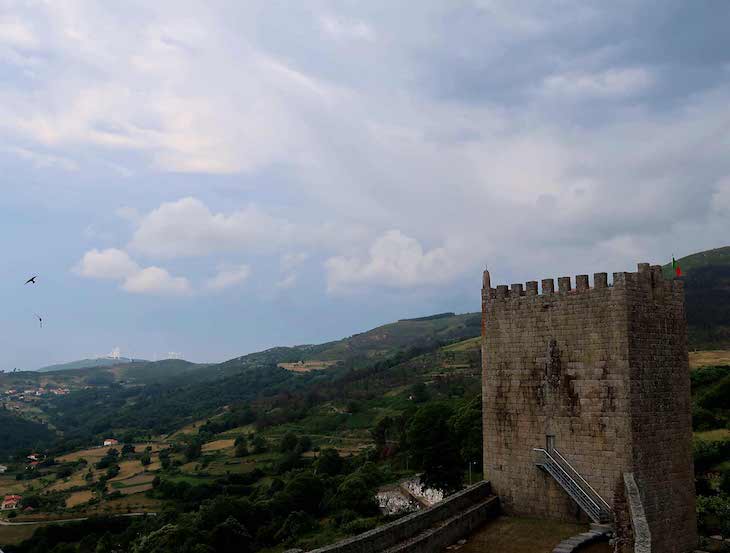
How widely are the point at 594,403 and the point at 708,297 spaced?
10676 cm

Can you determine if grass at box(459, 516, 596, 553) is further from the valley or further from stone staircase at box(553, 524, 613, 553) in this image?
the valley

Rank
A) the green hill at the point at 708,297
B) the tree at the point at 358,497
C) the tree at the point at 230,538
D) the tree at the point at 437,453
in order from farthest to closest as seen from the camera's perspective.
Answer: the green hill at the point at 708,297
the tree at the point at 230,538
the tree at the point at 358,497
the tree at the point at 437,453

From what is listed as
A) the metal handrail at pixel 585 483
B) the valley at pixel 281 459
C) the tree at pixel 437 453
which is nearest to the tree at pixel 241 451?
the valley at pixel 281 459

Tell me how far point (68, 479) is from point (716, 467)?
96.8 m

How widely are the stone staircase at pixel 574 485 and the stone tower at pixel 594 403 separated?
24 millimetres

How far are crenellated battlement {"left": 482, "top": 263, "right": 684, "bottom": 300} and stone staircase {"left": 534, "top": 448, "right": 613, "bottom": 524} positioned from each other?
399cm

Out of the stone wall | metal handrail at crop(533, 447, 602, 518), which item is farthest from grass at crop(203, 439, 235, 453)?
metal handrail at crop(533, 447, 602, 518)

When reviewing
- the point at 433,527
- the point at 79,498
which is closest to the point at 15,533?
the point at 79,498

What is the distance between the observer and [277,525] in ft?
150

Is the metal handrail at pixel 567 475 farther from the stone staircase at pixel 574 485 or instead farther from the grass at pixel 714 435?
the grass at pixel 714 435

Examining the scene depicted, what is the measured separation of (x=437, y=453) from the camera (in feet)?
118

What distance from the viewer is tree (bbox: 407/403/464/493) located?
3544cm

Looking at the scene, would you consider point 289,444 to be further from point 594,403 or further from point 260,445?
point 594,403

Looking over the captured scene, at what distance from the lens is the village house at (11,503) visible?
78.2m
